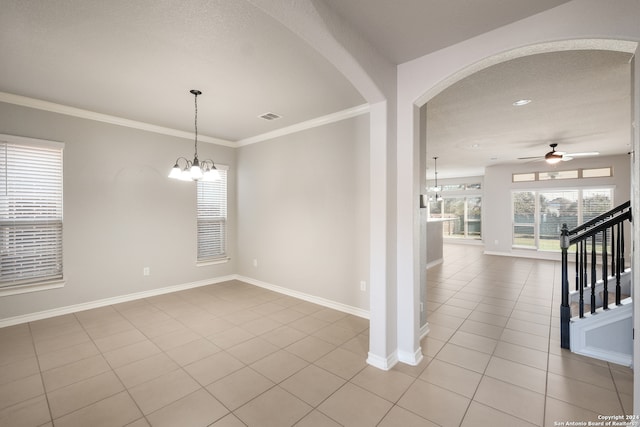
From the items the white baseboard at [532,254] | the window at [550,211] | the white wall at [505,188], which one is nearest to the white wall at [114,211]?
the white wall at [505,188]

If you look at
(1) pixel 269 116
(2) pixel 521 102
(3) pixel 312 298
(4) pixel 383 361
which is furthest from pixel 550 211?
(1) pixel 269 116

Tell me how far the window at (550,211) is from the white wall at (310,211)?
720 cm

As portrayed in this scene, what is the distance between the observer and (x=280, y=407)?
204 cm

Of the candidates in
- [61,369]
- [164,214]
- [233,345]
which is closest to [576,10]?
[233,345]

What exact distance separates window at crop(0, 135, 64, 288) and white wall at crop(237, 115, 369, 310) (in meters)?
2.74

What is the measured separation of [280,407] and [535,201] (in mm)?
9233

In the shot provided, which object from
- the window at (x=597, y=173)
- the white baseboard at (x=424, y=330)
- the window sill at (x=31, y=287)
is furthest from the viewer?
the window at (x=597, y=173)

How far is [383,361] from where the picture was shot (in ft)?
8.24

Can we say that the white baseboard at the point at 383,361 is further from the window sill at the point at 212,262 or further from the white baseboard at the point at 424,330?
the window sill at the point at 212,262

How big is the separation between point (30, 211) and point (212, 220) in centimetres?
248

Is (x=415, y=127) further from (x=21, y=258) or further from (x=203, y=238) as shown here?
(x=21, y=258)

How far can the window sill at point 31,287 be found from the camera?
135 inches

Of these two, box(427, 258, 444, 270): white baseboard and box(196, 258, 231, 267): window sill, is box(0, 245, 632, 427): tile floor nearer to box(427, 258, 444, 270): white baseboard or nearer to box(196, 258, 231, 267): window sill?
box(196, 258, 231, 267): window sill

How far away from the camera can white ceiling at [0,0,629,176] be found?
6.46ft
